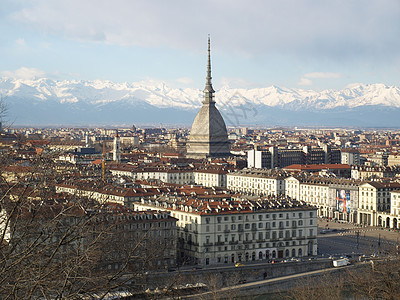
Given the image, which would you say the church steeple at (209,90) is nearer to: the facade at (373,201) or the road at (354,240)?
the facade at (373,201)

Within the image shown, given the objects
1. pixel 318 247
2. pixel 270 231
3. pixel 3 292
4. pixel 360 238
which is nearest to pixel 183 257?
pixel 270 231

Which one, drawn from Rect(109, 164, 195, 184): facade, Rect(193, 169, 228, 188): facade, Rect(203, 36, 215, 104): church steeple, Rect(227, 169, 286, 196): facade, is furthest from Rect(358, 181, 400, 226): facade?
Rect(203, 36, 215, 104): church steeple

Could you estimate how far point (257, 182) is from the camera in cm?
8644

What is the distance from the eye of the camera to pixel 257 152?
4414 inches

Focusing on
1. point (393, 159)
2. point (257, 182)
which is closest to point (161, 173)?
point (257, 182)

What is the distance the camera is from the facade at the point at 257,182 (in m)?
83.1

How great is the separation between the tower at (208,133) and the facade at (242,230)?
80.0m

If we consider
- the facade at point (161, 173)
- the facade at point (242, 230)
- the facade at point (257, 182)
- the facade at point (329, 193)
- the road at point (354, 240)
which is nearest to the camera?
the facade at point (242, 230)

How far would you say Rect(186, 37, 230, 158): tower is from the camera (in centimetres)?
13350

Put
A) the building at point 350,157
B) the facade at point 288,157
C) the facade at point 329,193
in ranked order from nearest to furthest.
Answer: the facade at point 329,193 < the facade at point 288,157 < the building at point 350,157

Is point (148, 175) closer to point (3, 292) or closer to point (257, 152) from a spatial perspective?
point (257, 152)

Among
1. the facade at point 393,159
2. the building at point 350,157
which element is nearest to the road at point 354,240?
the facade at point 393,159

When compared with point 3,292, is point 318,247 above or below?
below

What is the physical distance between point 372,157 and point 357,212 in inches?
Result: 2335
